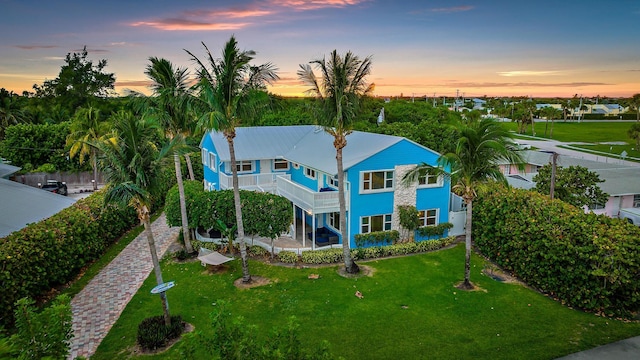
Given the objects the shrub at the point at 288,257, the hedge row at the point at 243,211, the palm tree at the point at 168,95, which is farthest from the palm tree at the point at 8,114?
the shrub at the point at 288,257

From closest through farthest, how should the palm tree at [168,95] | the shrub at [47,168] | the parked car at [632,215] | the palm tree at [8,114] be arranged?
the palm tree at [168,95]
the parked car at [632,215]
the shrub at [47,168]
the palm tree at [8,114]

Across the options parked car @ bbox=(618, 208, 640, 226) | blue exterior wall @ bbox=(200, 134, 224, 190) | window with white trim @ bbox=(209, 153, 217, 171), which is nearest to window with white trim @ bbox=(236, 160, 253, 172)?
blue exterior wall @ bbox=(200, 134, 224, 190)

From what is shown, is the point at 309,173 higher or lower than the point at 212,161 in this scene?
lower

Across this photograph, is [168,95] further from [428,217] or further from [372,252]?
[428,217]

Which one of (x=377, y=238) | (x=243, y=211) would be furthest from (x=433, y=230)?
(x=243, y=211)

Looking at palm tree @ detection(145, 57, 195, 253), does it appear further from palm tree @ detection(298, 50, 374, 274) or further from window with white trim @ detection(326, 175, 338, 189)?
window with white trim @ detection(326, 175, 338, 189)

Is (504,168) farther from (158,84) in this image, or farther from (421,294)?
(158,84)

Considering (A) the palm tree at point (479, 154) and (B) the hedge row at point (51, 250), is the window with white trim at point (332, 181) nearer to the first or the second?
(A) the palm tree at point (479, 154)
